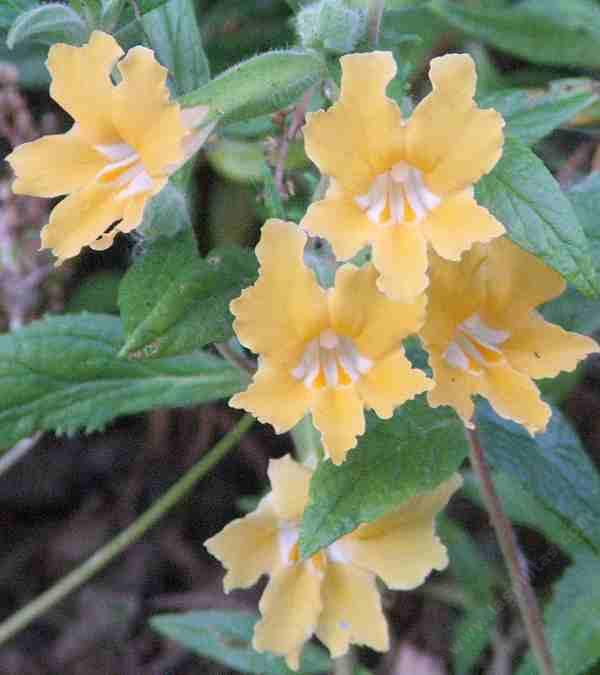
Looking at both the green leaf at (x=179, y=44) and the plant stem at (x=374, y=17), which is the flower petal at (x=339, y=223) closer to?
the plant stem at (x=374, y=17)

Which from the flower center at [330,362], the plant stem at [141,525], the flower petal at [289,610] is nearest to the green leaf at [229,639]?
the plant stem at [141,525]

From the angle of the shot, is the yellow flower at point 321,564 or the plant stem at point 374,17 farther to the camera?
the yellow flower at point 321,564

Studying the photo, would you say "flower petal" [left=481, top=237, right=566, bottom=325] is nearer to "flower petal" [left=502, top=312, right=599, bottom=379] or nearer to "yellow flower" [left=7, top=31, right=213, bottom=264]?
"flower petal" [left=502, top=312, right=599, bottom=379]

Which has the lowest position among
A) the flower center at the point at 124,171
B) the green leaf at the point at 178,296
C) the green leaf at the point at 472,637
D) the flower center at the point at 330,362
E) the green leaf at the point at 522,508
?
the green leaf at the point at 472,637

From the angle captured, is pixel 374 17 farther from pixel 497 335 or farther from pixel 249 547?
pixel 249 547

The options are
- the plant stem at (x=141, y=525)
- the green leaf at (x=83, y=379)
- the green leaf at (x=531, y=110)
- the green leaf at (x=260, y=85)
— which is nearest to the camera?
the green leaf at (x=260, y=85)

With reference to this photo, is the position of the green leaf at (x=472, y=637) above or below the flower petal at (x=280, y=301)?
below

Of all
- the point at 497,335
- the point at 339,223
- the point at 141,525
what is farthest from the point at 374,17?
the point at 141,525

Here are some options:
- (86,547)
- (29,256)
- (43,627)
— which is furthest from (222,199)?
(43,627)
